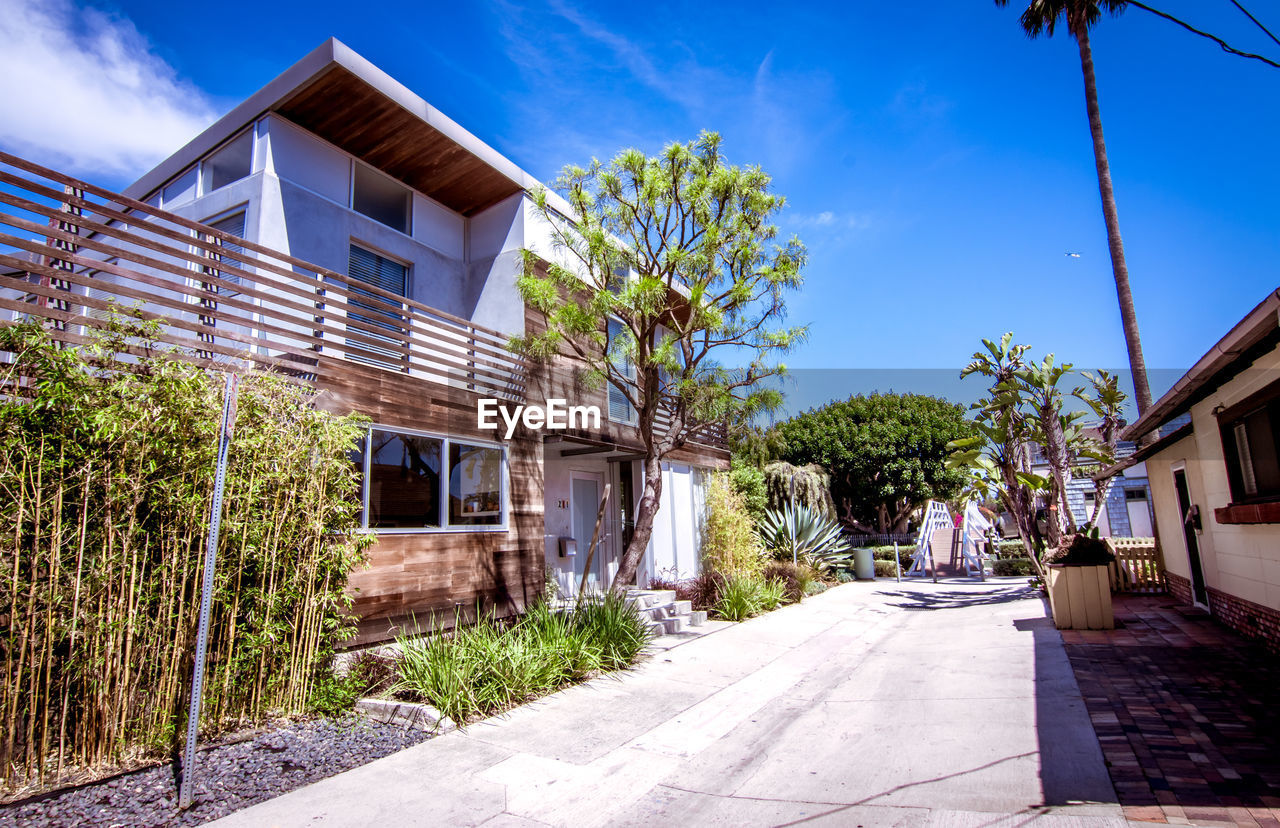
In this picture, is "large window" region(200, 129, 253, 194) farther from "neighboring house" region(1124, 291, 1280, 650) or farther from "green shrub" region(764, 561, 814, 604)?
"neighboring house" region(1124, 291, 1280, 650)

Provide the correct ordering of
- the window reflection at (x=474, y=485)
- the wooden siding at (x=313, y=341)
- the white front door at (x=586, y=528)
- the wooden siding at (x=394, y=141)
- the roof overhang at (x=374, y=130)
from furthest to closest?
the white front door at (x=586, y=528) < the wooden siding at (x=394, y=141) < the roof overhang at (x=374, y=130) < the window reflection at (x=474, y=485) < the wooden siding at (x=313, y=341)

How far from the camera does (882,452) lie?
23172mm

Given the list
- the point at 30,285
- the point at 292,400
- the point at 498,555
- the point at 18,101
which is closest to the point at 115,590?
the point at 292,400

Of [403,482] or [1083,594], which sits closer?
[403,482]

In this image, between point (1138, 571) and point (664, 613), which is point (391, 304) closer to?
point (664, 613)

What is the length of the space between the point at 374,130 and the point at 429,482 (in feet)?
18.9

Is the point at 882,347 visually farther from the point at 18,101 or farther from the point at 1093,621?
the point at 18,101

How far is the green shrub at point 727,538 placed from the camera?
13.5 metres

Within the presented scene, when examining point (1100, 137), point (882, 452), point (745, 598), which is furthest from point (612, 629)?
point (882, 452)

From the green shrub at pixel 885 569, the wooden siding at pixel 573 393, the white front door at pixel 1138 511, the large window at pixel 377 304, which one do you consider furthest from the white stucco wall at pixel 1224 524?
the white front door at pixel 1138 511

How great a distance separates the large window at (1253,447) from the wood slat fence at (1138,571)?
6.13 metres

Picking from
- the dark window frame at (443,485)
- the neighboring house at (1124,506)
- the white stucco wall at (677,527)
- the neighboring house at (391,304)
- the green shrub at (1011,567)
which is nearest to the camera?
the neighboring house at (391,304)

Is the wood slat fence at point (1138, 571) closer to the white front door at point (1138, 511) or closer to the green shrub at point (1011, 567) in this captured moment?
the green shrub at point (1011, 567)

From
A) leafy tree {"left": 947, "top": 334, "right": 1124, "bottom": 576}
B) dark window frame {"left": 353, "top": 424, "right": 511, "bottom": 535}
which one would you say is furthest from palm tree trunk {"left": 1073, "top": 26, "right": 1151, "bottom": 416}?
dark window frame {"left": 353, "top": 424, "right": 511, "bottom": 535}
